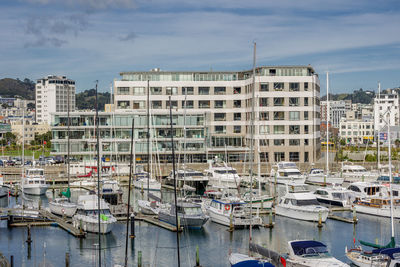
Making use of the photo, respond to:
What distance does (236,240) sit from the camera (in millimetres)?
44344

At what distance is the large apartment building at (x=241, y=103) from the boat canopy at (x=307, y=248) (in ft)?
192

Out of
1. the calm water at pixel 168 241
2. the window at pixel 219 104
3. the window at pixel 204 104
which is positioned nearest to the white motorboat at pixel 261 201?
the calm water at pixel 168 241

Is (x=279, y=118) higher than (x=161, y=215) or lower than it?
higher

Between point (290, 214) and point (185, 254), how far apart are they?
15.7 meters

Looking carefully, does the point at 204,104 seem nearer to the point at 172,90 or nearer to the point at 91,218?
the point at 172,90

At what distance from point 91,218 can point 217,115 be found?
5775cm

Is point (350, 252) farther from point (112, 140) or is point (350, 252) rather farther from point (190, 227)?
point (112, 140)

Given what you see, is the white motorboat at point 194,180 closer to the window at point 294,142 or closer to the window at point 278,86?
the window at point 294,142

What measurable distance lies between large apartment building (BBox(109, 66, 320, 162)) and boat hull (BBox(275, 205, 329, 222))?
1531 inches

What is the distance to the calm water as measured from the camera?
3906cm

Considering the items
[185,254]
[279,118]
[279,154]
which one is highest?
[279,118]

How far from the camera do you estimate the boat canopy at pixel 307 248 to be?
32984 mm

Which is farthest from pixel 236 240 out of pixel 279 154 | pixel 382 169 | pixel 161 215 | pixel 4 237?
pixel 279 154

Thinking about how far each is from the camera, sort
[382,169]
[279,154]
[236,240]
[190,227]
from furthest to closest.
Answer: [279,154]
[382,169]
[190,227]
[236,240]
